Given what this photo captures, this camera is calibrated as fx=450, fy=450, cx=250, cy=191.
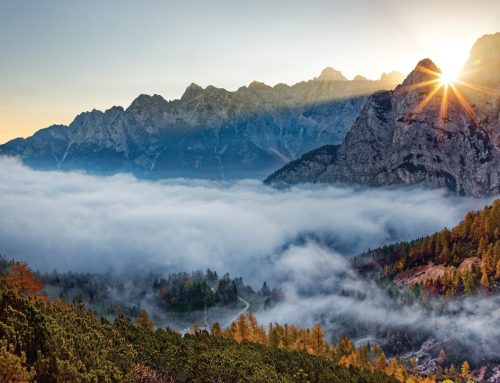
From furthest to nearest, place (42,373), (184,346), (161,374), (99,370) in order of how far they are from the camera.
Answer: (184,346) < (161,374) < (99,370) < (42,373)

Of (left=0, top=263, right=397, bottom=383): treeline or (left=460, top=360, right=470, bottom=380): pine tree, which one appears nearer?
(left=0, top=263, right=397, bottom=383): treeline

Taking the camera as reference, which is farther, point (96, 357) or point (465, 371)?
point (465, 371)

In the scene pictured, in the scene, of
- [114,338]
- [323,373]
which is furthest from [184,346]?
[323,373]

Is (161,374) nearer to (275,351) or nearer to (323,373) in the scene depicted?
(323,373)

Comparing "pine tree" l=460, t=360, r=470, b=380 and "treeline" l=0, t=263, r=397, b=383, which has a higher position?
"treeline" l=0, t=263, r=397, b=383

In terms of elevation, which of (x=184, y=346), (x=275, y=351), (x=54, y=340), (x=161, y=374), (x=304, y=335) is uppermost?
(x=54, y=340)

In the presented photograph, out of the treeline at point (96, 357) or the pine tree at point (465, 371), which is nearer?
the treeline at point (96, 357)

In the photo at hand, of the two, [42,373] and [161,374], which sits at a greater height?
[42,373]

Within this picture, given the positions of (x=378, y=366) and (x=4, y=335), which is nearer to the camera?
(x=4, y=335)

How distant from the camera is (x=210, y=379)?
5259 centimetres

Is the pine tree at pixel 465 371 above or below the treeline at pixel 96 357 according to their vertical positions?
below

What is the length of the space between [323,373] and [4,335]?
56987 mm

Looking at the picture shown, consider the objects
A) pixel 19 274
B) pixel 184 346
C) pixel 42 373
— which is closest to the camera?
pixel 42 373

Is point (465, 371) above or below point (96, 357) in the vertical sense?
below
